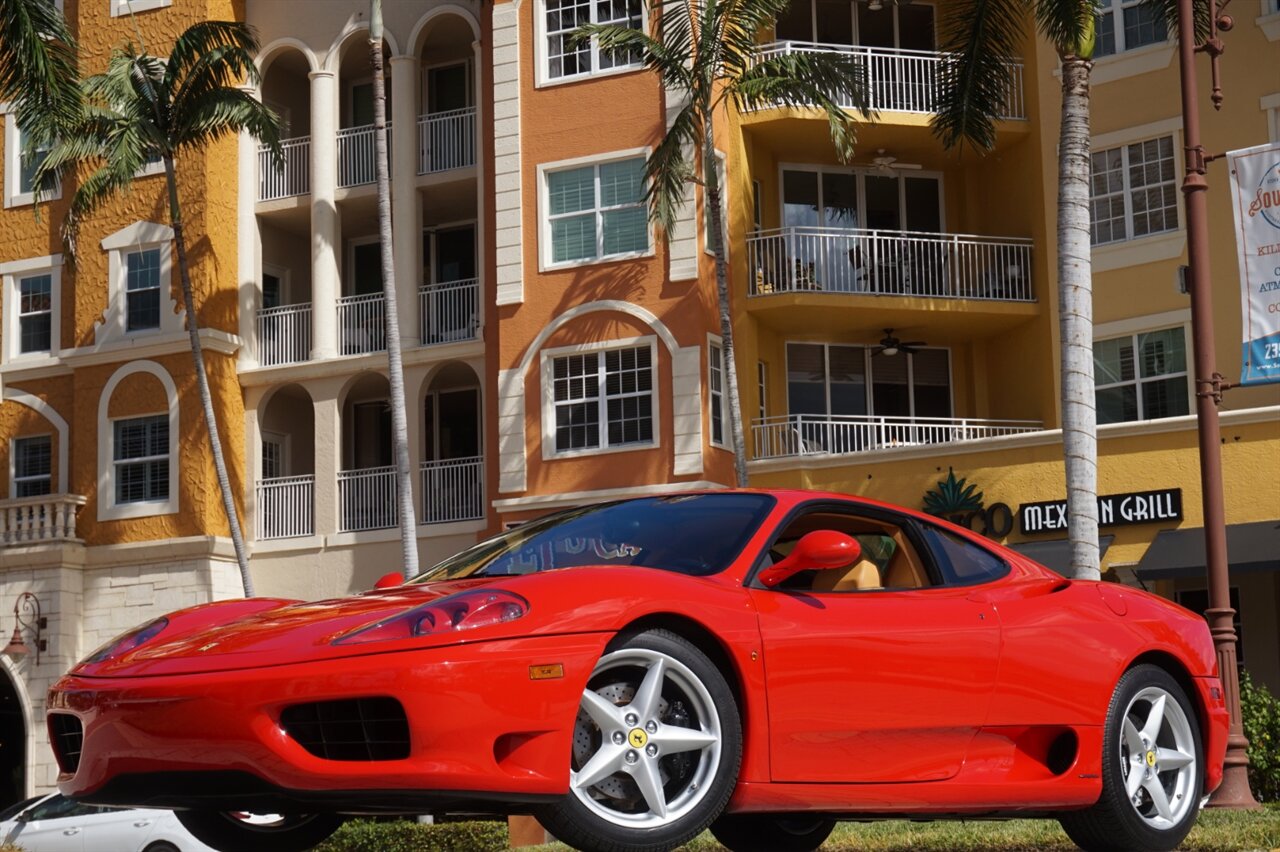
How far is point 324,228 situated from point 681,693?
28.6 meters

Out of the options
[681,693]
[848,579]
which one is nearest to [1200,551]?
[848,579]

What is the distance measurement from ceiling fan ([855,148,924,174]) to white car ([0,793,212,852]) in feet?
59.2

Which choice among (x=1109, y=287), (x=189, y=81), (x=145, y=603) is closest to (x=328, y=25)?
(x=189, y=81)

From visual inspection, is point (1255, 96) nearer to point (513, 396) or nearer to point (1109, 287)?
point (1109, 287)

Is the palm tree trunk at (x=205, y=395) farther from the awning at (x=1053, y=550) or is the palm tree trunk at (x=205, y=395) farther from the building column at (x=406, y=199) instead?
the awning at (x=1053, y=550)

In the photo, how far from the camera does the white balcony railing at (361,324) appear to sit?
110 feet

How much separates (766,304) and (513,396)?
4499 millimetres

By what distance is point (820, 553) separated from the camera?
247 inches

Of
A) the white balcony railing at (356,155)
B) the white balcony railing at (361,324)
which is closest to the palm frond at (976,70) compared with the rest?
the white balcony railing at (361,324)

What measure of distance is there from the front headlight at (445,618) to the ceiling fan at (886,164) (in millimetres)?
27256

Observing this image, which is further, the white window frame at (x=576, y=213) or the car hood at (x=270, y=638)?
the white window frame at (x=576, y=213)

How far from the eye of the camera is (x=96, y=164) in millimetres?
34812

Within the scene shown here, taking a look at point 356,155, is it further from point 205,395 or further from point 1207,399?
point 1207,399

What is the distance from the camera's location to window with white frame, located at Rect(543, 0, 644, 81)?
3066 centimetres
